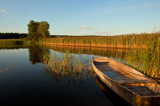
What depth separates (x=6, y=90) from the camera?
6.15 meters

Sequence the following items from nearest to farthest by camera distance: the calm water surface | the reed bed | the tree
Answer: the calm water surface
the reed bed
the tree

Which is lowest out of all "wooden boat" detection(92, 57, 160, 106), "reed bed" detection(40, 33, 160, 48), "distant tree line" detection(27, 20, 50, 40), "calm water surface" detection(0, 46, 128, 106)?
"calm water surface" detection(0, 46, 128, 106)

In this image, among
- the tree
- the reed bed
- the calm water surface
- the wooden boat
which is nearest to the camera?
the wooden boat

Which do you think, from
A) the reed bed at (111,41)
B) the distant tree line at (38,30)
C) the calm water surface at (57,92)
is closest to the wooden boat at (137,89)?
the calm water surface at (57,92)

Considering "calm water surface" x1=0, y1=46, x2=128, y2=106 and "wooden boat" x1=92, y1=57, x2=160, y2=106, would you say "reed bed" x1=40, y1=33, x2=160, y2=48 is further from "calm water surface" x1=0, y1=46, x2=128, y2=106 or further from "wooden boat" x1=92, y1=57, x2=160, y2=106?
"calm water surface" x1=0, y1=46, x2=128, y2=106

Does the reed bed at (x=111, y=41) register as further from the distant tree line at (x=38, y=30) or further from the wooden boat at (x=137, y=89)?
the distant tree line at (x=38, y=30)

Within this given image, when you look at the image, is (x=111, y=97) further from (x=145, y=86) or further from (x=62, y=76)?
(x=62, y=76)

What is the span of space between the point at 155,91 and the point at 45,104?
531 centimetres

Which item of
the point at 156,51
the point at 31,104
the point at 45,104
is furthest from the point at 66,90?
the point at 156,51

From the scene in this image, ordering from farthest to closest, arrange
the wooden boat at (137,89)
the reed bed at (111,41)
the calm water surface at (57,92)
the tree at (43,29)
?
the tree at (43,29), the reed bed at (111,41), the calm water surface at (57,92), the wooden boat at (137,89)

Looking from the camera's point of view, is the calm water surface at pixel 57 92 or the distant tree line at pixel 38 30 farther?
the distant tree line at pixel 38 30

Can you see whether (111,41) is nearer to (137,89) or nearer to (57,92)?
(137,89)

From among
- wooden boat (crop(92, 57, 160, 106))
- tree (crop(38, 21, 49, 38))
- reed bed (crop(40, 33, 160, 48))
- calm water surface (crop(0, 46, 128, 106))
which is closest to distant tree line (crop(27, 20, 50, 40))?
tree (crop(38, 21, 49, 38))

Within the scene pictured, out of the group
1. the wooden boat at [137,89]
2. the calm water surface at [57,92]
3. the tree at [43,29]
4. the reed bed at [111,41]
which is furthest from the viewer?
the tree at [43,29]
